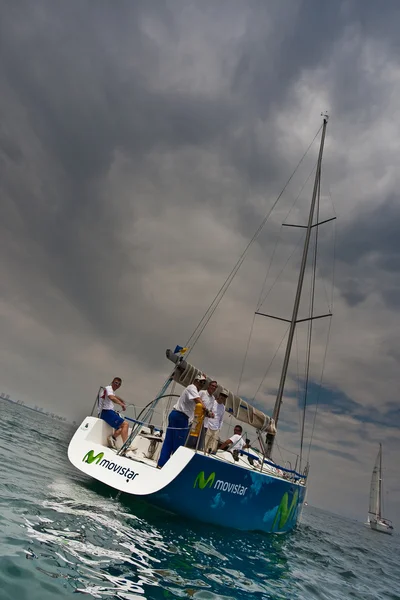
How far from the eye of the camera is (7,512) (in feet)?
12.5

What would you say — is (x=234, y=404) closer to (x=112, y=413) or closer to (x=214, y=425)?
(x=214, y=425)

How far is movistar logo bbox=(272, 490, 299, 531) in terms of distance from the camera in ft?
27.3

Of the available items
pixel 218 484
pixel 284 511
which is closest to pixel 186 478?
pixel 218 484

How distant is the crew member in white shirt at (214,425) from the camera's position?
23.1ft

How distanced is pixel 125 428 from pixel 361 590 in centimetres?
486

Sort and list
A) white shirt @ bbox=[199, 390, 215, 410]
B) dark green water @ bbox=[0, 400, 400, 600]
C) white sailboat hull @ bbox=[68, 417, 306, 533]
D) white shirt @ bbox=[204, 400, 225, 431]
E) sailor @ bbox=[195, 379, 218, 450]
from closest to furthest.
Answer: dark green water @ bbox=[0, 400, 400, 600]
white sailboat hull @ bbox=[68, 417, 306, 533]
sailor @ bbox=[195, 379, 218, 450]
white shirt @ bbox=[199, 390, 215, 410]
white shirt @ bbox=[204, 400, 225, 431]

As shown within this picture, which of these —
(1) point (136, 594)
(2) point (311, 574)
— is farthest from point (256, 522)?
(1) point (136, 594)


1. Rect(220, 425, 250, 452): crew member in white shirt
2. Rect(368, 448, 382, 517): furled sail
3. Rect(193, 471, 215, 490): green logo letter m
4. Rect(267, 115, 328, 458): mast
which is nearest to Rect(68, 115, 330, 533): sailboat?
Rect(193, 471, 215, 490): green logo letter m

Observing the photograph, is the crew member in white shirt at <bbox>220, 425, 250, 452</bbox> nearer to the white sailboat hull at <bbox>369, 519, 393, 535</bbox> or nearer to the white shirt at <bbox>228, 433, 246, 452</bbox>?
the white shirt at <bbox>228, 433, 246, 452</bbox>

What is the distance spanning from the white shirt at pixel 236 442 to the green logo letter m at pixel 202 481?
7.41 feet

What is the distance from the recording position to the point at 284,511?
8.77 metres

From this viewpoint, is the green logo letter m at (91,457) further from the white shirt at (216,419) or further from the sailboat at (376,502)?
the sailboat at (376,502)

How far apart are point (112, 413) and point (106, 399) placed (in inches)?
11.9

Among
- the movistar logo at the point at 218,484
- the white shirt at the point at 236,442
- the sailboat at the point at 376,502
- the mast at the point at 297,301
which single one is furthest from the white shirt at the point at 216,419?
the sailboat at the point at 376,502
